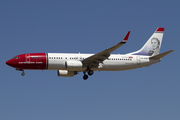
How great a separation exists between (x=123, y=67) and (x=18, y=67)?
15.7 meters

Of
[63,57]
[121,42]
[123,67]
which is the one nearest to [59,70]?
[63,57]

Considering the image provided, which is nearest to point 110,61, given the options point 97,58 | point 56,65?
point 97,58

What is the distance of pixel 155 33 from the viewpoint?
207 feet

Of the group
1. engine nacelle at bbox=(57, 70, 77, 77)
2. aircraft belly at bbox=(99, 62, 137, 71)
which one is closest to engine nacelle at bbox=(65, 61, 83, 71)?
aircraft belly at bbox=(99, 62, 137, 71)

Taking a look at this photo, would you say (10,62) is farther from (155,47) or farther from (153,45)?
(155,47)

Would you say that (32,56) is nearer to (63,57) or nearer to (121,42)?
(63,57)

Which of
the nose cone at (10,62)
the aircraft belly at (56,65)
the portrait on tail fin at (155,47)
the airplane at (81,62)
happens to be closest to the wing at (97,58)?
the airplane at (81,62)

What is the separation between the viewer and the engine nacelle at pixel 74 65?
54241 millimetres

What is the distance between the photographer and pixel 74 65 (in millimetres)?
54562

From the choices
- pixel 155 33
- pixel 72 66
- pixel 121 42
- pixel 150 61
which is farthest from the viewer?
pixel 155 33

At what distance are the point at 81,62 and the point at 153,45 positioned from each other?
13.6 m

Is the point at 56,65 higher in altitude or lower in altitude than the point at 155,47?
lower

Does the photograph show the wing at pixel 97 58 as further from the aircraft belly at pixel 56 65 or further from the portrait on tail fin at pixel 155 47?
the portrait on tail fin at pixel 155 47

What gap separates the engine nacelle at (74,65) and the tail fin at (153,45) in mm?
9491
